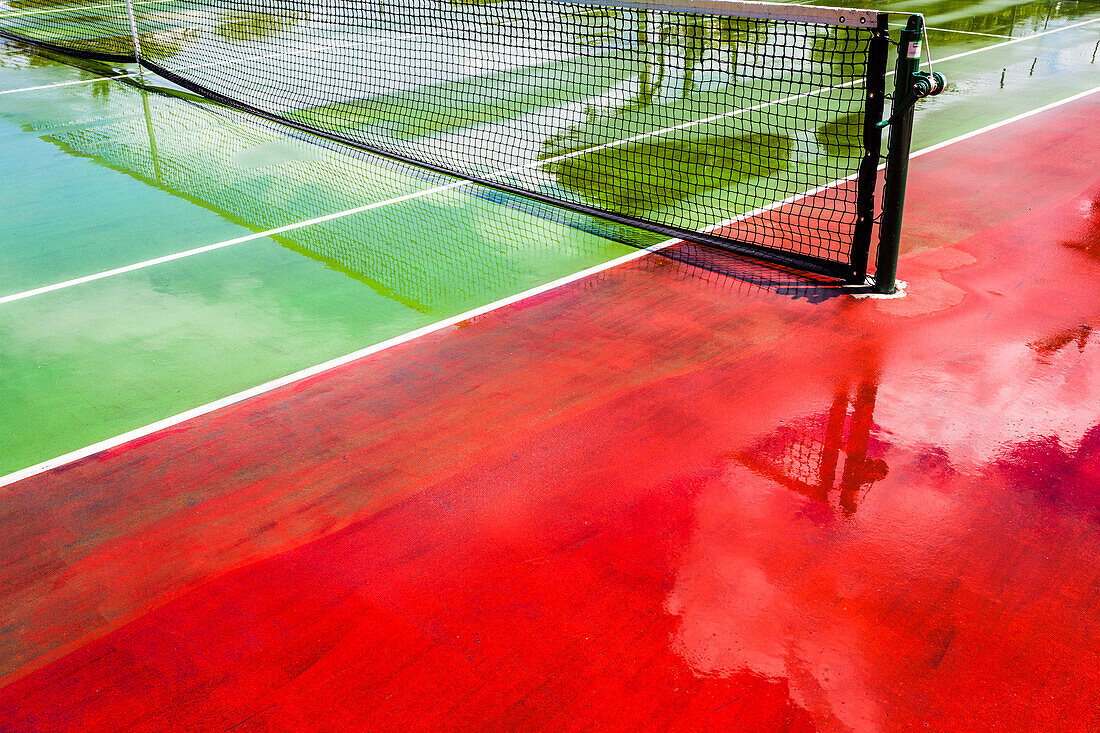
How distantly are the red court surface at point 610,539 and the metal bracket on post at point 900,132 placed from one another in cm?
31

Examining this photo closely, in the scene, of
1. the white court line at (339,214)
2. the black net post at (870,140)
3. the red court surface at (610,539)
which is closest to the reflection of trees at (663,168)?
the white court line at (339,214)

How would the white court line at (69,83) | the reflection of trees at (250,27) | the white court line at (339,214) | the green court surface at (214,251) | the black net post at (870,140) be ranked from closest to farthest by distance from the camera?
1. the green court surface at (214,251)
2. the black net post at (870,140)
3. the white court line at (339,214)
4. the white court line at (69,83)
5. the reflection of trees at (250,27)

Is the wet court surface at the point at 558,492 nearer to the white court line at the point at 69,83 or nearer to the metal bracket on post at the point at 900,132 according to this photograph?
the metal bracket on post at the point at 900,132

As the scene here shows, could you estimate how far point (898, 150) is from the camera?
231 inches

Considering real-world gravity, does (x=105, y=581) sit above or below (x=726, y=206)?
below

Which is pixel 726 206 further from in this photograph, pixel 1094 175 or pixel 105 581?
pixel 105 581

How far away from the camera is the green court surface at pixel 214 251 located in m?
5.62

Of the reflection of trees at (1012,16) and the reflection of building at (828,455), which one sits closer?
the reflection of building at (828,455)

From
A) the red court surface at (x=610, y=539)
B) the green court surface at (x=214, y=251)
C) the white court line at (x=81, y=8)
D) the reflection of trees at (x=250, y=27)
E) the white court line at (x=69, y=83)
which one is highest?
the white court line at (x=81, y=8)

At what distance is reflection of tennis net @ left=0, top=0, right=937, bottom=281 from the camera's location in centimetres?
747

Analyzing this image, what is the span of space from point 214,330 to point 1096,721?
225 inches

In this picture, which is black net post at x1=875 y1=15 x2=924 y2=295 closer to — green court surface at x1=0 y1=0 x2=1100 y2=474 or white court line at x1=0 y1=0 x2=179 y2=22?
green court surface at x1=0 y1=0 x2=1100 y2=474

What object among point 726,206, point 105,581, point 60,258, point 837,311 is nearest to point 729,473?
point 837,311

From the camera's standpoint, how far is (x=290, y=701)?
3312 mm
